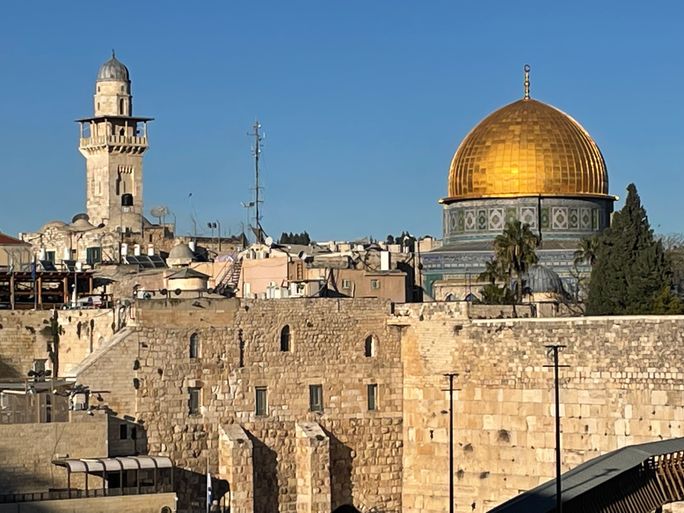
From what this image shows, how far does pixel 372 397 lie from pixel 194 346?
14.6 ft

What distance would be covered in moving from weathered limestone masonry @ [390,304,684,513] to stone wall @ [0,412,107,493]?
749 cm

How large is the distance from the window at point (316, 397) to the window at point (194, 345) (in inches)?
112

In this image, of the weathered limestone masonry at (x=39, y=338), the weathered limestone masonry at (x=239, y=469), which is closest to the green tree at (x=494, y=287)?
the weathered limestone masonry at (x=239, y=469)

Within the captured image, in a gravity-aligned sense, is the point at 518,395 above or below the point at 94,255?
below

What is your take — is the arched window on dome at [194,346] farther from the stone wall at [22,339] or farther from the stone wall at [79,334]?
the stone wall at [22,339]

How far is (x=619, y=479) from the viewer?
30.3 m

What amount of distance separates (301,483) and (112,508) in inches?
219

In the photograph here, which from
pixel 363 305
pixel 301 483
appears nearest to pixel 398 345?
pixel 363 305

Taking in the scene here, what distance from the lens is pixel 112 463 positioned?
36.3 metres

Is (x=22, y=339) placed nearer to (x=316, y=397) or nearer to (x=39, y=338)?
(x=39, y=338)

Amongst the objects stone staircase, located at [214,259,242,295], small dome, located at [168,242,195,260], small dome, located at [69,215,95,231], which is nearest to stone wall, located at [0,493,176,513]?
stone staircase, located at [214,259,242,295]

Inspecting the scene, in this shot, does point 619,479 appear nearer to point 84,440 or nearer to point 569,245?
point 84,440

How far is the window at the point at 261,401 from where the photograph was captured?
3962 centimetres

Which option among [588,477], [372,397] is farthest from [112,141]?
[588,477]
